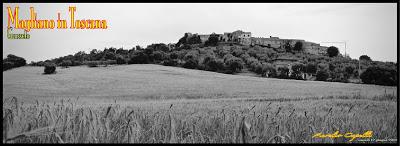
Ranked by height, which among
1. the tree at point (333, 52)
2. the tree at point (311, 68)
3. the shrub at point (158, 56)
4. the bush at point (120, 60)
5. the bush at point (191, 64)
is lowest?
the tree at point (311, 68)

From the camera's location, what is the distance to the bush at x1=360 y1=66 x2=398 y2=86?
55.4 metres

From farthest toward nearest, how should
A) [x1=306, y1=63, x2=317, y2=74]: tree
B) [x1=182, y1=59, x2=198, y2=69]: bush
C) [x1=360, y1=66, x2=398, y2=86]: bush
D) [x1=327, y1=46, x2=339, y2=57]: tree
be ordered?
[x1=327, y1=46, x2=339, y2=57]: tree, [x1=182, y1=59, x2=198, y2=69]: bush, [x1=306, y1=63, x2=317, y2=74]: tree, [x1=360, y1=66, x2=398, y2=86]: bush

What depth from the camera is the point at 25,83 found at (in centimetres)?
4456

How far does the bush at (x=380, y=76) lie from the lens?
5541cm

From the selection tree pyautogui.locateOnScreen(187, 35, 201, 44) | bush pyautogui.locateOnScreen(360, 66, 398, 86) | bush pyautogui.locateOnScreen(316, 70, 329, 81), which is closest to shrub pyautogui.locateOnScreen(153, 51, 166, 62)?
bush pyautogui.locateOnScreen(316, 70, 329, 81)

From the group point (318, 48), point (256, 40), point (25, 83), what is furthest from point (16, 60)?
point (318, 48)

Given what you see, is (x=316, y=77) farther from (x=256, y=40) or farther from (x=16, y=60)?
(x=256, y=40)

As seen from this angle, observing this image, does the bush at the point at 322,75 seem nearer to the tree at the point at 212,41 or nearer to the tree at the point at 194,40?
the tree at the point at 212,41

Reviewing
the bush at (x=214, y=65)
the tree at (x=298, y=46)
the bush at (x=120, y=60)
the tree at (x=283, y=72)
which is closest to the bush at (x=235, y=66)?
the bush at (x=214, y=65)

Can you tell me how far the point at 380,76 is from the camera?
191ft

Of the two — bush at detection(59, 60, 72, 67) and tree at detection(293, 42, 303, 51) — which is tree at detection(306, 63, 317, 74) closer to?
bush at detection(59, 60, 72, 67)

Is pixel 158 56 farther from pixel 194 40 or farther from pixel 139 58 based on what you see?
pixel 194 40

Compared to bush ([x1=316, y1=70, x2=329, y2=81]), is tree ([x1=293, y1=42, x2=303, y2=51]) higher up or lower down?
higher up

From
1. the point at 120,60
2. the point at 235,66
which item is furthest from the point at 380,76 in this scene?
the point at 120,60
